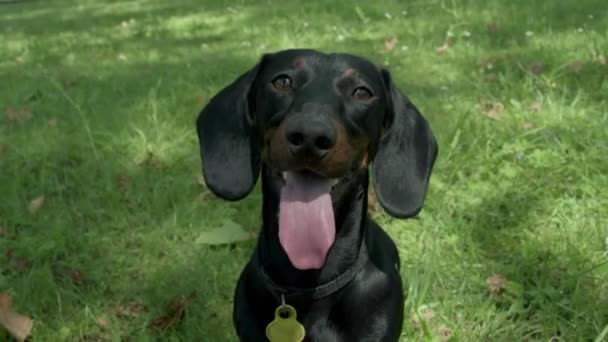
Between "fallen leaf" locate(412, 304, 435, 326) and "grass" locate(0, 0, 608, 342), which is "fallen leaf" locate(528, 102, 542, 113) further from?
"fallen leaf" locate(412, 304, 435, 326)

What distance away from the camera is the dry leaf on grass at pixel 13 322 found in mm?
2623

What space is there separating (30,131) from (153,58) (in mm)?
2624

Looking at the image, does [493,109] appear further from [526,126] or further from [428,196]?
[428,196]

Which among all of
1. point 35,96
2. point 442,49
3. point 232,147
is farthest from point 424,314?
point 35,96

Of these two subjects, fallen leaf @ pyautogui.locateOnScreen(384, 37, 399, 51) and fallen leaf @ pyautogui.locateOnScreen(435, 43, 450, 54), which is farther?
fallen leaf @ pyautogui.locateOnScreen(384, 37, 399, 51)

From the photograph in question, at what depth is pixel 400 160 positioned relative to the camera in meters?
2.31

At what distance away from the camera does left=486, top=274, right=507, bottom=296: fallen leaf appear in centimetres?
287

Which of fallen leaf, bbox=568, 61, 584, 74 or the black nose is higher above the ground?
the black nose

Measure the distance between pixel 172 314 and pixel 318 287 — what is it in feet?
3.30

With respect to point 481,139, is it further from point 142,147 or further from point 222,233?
point 142,147

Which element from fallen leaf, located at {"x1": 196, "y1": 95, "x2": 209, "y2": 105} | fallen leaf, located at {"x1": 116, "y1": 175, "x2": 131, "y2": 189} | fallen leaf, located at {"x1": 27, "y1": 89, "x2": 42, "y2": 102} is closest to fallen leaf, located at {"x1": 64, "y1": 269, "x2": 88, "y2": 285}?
fallen leaf, located at {"x1": 116, "y1": 175, "x2": 131, "y2": 189}

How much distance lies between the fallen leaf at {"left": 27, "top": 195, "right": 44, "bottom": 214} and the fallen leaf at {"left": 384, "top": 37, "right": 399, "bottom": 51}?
12.3 ft

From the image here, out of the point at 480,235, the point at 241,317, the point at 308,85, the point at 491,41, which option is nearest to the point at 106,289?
the point at 241,317

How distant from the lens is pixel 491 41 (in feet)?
20.0
